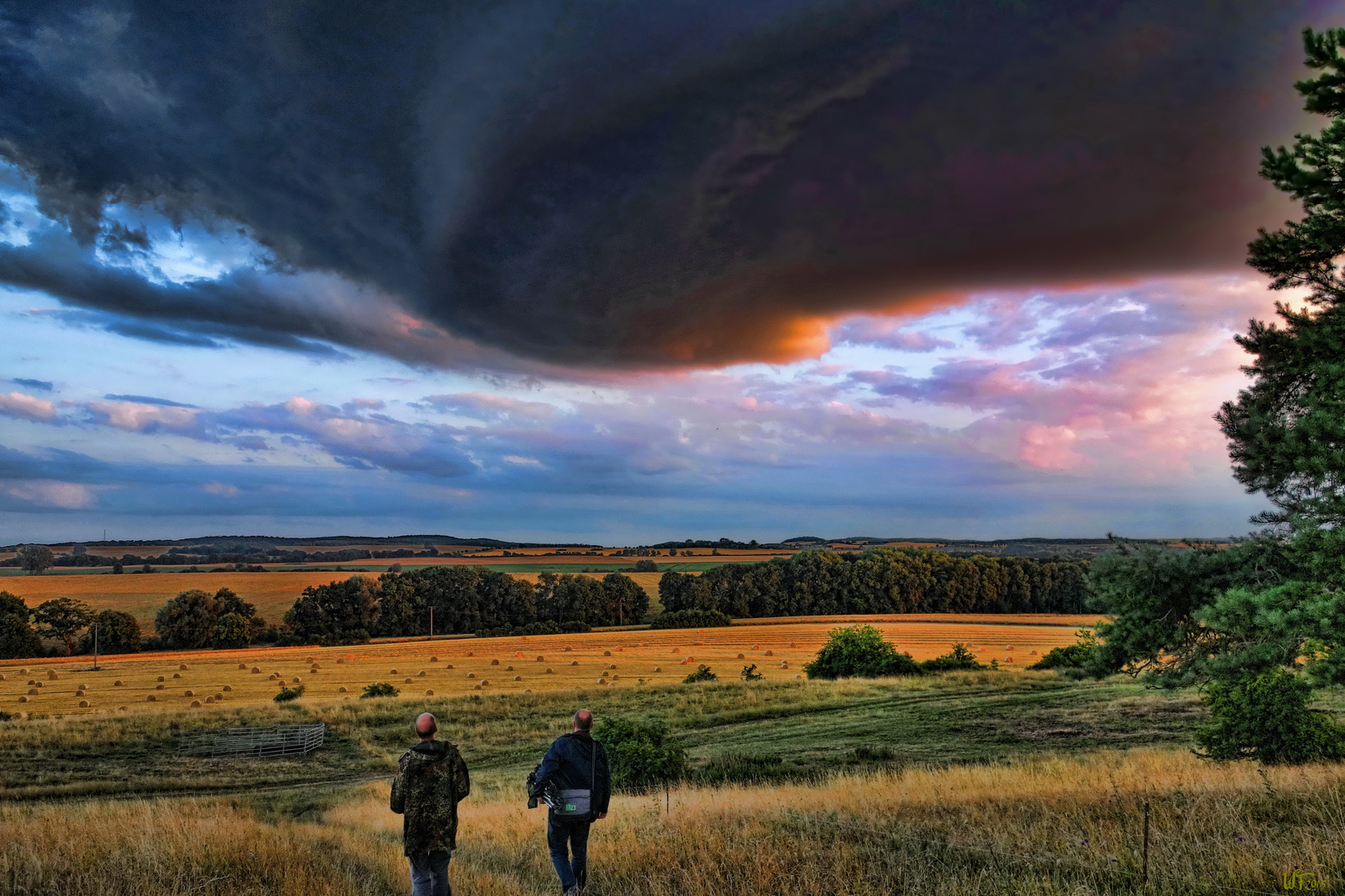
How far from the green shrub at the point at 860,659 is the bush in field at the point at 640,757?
3258 cm

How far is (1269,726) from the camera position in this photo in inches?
620

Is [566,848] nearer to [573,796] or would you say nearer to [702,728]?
[573,796]

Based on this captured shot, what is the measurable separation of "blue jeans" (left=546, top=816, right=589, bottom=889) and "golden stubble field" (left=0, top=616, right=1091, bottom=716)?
1740 inches

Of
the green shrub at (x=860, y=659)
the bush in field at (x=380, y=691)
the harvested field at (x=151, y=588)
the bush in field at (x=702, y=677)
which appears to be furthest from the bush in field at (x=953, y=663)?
the harvested field at (x=151, y=588)

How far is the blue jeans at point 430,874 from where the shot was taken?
25.2 feet

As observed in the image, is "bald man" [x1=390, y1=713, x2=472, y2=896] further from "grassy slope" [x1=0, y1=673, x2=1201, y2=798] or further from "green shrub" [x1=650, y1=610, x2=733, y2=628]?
"green shrub" [x1=650, y1=610, x2=733, y2=628]

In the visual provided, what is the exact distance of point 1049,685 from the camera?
4125 cm

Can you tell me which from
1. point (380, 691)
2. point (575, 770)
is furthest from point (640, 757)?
point (380, 691)

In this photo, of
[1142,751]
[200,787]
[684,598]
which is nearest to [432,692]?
[200,787]

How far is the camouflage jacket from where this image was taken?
7.69 meters

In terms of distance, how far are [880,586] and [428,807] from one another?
363ft

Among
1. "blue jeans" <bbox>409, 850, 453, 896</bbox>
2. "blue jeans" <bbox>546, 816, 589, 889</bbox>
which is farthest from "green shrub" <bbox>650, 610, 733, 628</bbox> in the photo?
"blue jeans" <bbox>409, 850, 453, 896</bbox>

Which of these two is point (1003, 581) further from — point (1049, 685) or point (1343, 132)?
point (1343, 132)

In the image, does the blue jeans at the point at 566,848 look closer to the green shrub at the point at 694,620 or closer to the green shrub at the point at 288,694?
the green shrub at the point at 288,694
